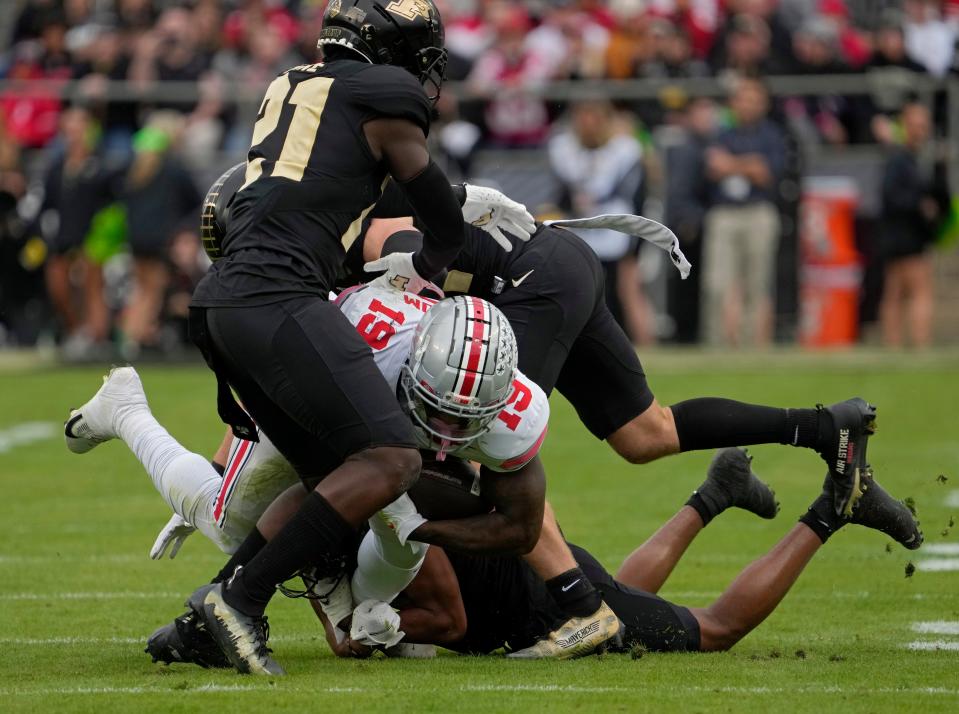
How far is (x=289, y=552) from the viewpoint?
4793 mm

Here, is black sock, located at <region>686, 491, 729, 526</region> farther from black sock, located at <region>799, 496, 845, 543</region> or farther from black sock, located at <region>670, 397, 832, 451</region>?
black sock, located at <region>799, 496, 845, 543</region>

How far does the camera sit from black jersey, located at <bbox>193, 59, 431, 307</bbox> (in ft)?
16.1

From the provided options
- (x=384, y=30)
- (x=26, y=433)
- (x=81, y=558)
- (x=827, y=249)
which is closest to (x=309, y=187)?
(x=384, y=30)

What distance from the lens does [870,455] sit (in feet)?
32.0

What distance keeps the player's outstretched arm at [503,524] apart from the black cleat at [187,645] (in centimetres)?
64

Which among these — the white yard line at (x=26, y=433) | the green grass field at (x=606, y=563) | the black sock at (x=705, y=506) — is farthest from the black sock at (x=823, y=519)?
the white yard line at (x=26, y=433)

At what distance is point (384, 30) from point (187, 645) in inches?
74.9

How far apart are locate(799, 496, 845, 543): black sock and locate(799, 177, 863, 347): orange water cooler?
9419mm

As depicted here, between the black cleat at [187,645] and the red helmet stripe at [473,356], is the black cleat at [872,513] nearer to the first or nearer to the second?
the red helmet stripe at [473,356]

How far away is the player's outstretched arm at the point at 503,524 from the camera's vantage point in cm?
498

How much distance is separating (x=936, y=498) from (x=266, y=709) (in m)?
4.96

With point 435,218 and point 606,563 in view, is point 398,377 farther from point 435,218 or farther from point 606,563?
point 606,563

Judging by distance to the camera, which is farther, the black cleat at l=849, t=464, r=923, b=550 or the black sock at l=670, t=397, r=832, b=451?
the black sock at l=670, t=397, r=832, b=451

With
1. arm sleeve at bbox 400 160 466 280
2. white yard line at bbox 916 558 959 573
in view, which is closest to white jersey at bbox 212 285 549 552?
arm sleeve at bbox 400 160 466 280
